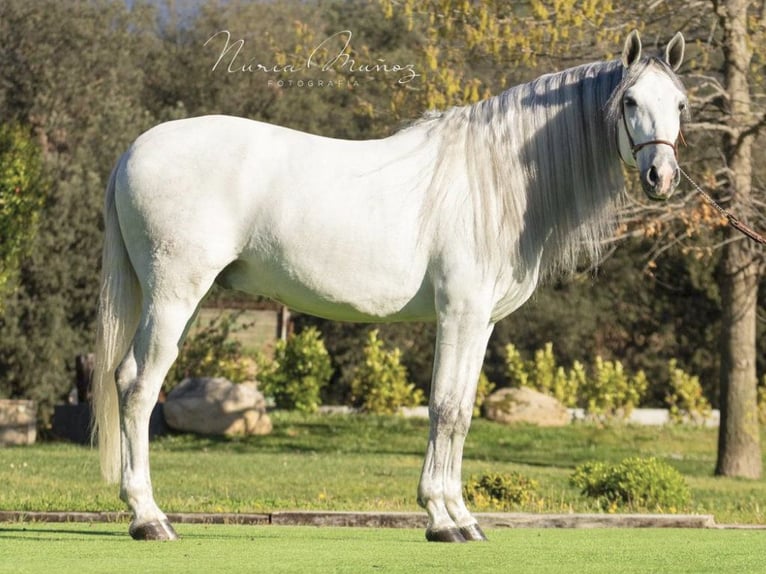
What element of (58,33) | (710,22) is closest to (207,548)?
(710,22)

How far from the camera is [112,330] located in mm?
7215

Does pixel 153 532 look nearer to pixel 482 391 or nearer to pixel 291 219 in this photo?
pixel 291 219

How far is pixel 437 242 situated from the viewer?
6891 mm

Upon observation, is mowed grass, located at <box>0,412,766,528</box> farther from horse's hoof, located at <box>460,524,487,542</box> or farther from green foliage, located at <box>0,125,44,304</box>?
horse's hoof, located at <box>460,524,487,542</box>

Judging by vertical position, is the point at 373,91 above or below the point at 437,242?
above

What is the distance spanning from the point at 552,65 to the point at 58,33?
11.6 metres

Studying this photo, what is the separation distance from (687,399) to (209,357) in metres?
8.48

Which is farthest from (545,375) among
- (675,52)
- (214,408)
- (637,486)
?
(675,52)

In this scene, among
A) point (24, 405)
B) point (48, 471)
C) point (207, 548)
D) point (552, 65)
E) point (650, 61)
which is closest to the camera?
point (207, 548)

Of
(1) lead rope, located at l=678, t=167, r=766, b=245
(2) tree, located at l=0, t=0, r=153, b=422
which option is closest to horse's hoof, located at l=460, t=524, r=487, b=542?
(1) lead rope, located at l=678, t=167, r=766, b=245

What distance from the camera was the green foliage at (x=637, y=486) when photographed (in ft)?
35.8

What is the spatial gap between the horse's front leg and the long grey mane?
17.5 inches

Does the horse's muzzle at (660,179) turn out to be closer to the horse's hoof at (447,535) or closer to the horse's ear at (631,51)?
the horse's ear at (631,51)

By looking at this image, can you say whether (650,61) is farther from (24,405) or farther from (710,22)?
(24,405)
